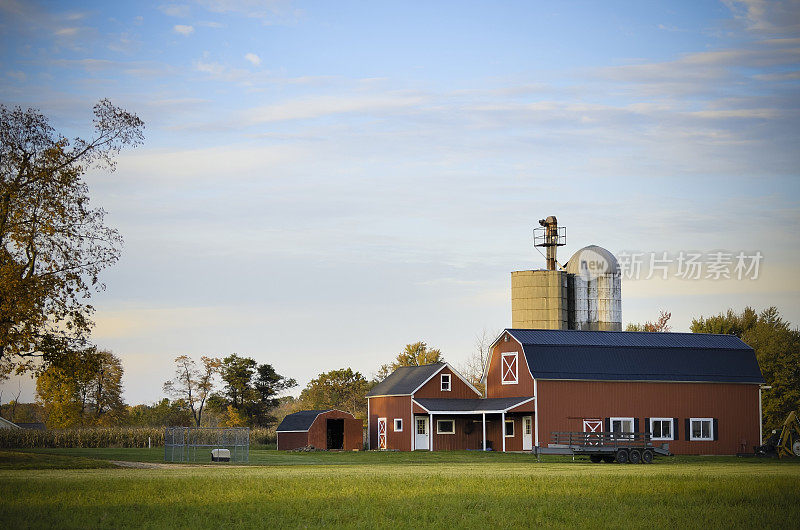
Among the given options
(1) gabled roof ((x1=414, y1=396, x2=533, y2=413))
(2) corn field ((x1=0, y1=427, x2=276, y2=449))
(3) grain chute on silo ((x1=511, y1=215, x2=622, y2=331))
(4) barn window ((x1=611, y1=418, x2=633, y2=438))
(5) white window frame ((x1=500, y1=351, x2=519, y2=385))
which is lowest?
(2) corn field ((x1=0, y1=427, x2=276, y2=449))

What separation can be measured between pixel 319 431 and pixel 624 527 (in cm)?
4814

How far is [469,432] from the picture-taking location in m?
61.3

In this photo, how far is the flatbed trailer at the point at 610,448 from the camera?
40.8m

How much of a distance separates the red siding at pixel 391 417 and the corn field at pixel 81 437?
1429cm

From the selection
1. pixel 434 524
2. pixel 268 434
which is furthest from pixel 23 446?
pixel 434 524

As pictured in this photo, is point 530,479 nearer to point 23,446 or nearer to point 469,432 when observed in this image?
point 469,432

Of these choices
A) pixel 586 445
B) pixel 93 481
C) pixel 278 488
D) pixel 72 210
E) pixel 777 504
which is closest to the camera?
pixel 777 504

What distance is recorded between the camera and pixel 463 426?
61250 millimetres

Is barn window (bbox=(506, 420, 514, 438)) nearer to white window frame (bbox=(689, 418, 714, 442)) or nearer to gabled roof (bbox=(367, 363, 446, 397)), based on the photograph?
gabled roof (bbox=(367, 363, 446, 397))

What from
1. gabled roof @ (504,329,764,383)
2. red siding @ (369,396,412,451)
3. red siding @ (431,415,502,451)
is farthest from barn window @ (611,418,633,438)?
red siding @ (369,396,412,451)

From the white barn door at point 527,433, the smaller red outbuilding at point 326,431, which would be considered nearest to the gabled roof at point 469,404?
the white barn door at point 527,433

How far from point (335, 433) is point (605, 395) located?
770 inches

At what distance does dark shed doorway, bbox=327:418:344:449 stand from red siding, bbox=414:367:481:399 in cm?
689

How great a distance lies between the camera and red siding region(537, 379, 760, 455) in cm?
5409
